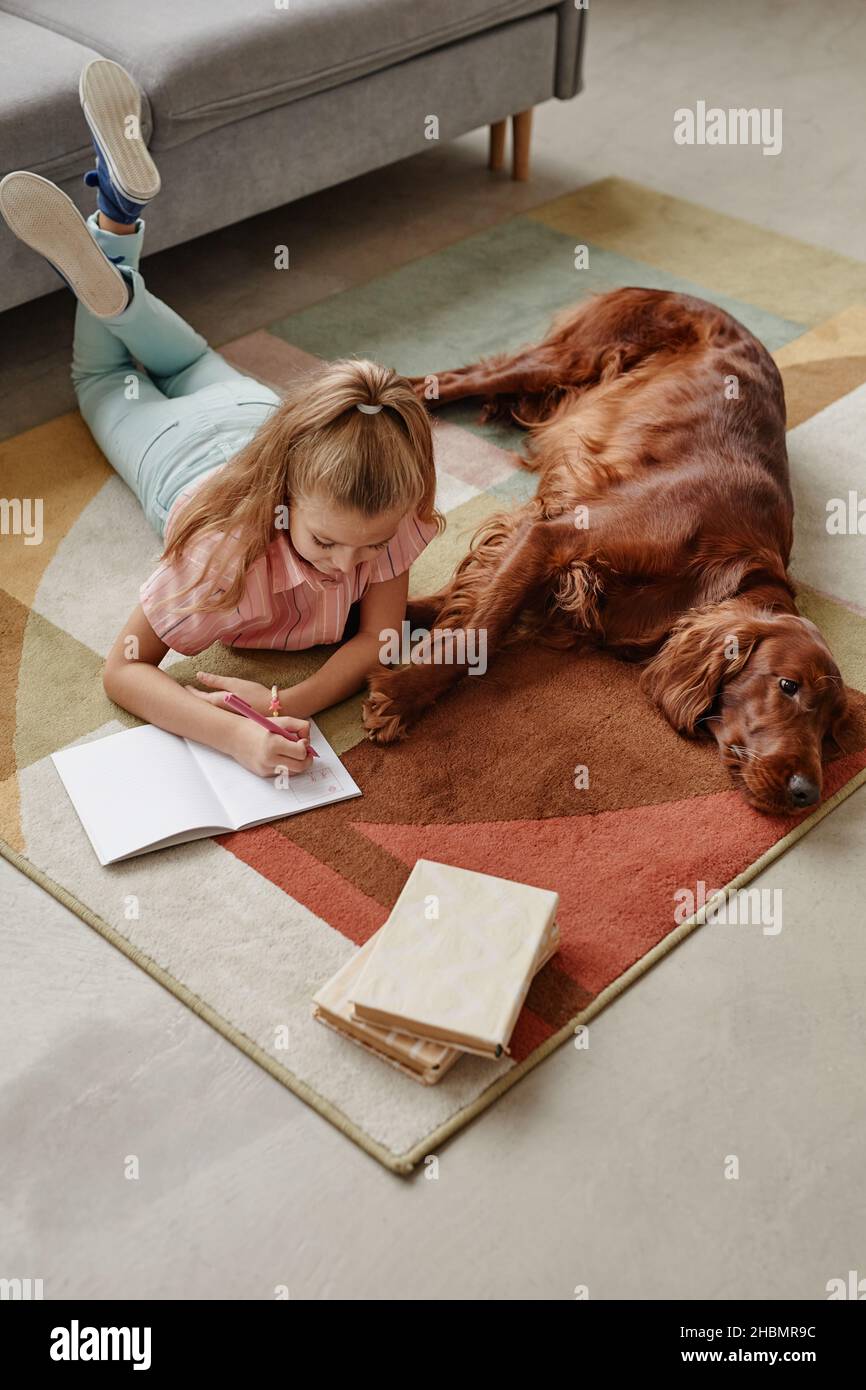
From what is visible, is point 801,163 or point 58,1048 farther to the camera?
point 801,163

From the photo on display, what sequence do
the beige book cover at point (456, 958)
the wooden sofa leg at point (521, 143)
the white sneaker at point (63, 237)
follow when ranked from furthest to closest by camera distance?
the wooden sofa leg at point (521, 143)
the white sneaker at point (63, 237)
the beige book cover at point (456, 958)

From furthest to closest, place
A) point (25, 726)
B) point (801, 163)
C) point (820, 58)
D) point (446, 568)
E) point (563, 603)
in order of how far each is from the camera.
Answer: point (820, 58) < point (801, 163) < point (446, 568) < point (563, 603) < point (25, 726)

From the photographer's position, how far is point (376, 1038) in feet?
4.81

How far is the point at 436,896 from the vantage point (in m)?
1.57

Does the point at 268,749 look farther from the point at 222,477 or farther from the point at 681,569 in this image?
the point at 681,569

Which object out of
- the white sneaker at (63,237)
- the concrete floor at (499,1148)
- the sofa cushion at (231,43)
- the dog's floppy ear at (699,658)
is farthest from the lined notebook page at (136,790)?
the sofa cushion at (231,43)

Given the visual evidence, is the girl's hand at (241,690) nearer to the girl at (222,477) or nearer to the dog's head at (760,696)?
the girl at (222,477)

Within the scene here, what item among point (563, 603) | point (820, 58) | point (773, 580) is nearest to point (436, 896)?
point (563, 603)

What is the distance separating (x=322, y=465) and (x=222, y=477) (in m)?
0.22

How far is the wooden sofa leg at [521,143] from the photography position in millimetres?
3480

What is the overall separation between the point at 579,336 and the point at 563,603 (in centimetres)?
79

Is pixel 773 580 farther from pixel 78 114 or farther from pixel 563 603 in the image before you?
pixel 78 114

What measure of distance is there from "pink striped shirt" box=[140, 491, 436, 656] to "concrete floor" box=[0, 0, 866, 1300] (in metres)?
0.42

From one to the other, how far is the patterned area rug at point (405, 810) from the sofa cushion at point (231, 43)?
0.54 meters
